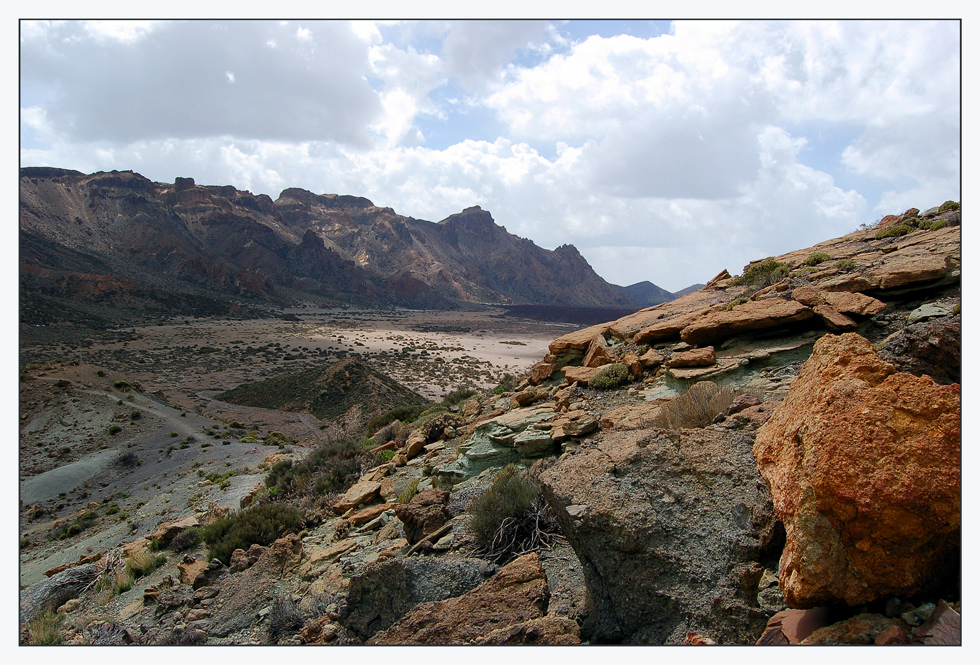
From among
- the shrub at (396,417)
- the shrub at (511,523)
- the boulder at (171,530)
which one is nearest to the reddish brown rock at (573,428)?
the shrub at (511,523)

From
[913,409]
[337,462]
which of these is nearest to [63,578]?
[337,462]

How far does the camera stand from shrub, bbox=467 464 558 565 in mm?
4418

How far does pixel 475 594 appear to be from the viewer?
3.46m

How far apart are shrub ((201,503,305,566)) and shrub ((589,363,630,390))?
5199mm

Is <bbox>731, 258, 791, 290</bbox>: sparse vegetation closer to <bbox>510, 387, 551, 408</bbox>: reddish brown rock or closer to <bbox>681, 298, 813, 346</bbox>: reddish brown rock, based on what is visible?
<bbox>681, 298, 813, 346</bbox>: reddish brown rock

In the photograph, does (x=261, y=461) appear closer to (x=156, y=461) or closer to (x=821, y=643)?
(x=156, y=461)

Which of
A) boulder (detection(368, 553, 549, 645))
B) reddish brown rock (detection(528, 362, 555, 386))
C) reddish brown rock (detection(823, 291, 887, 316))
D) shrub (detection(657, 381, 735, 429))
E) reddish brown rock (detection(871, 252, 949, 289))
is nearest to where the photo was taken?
boulder (detection(368, 553, 549, 645))

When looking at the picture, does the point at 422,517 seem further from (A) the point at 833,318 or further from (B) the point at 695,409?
(A) the point at 833,318

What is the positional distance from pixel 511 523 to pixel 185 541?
22.2 ft

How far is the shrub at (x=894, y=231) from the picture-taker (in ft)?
33.0

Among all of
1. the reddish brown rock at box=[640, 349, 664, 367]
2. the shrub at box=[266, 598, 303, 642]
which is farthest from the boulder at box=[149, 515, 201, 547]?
the reddish brown rock at box=[640, 349, 664, 367]

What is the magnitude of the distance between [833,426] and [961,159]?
299 centimetres

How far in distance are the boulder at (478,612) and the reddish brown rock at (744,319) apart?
19.4ft

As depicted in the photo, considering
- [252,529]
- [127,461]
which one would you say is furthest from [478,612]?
[127,461]
